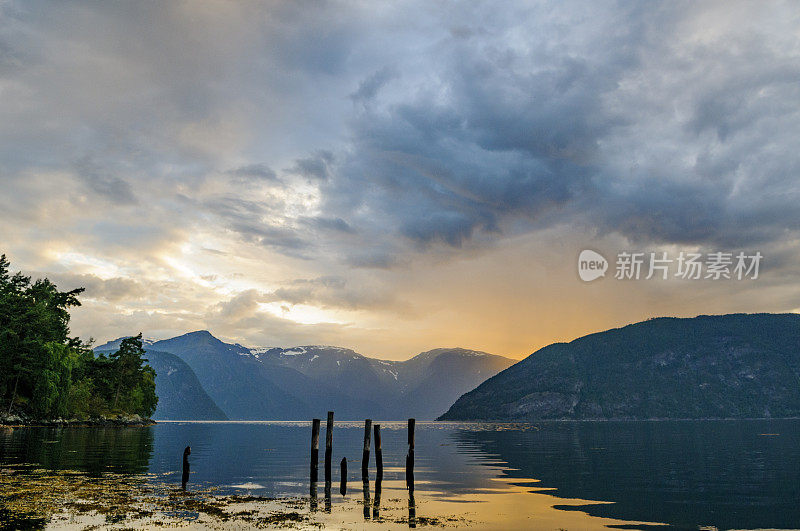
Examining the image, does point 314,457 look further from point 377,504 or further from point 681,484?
point 681,484

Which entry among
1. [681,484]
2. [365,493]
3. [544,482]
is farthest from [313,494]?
[681,484]

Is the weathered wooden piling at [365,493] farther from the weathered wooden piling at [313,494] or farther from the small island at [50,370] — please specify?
the small island at [50,370]

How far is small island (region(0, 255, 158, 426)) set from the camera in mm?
106312

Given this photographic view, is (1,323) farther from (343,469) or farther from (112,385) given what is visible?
(343,469)

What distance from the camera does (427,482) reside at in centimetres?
4275

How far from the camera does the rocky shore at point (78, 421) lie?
10519 cm

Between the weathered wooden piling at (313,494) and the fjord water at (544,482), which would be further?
the weathered wooden piling at (313,494)

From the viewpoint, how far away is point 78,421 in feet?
446

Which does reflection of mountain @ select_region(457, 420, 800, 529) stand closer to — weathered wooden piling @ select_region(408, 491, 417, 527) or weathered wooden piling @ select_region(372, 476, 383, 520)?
weathered wooden piling @ select_region(408, 491, 417, 527)

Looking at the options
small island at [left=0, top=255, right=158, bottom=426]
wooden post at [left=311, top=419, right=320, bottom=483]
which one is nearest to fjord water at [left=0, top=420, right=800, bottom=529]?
wooden post at [left=311, top=419, right=320, bottom=483]

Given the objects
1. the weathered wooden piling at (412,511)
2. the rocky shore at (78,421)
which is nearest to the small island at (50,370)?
the rocky shore at (78,421)

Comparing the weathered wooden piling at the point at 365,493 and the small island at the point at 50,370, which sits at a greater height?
the small island at the point at 50,370

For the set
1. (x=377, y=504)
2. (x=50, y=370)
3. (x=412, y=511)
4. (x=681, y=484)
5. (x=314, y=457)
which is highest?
(x=50, y=370)

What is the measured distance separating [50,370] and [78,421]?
3395cm
